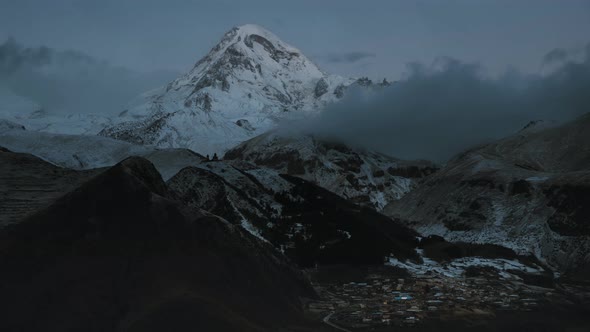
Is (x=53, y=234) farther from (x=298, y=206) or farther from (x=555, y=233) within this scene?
(x=555, y=233)

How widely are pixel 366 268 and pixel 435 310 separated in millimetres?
43270

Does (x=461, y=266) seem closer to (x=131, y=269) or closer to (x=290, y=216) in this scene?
(x=290, y=216)

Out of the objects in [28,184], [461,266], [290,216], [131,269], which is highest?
[290,216]

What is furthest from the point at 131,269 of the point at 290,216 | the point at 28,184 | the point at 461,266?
the point at 461,266

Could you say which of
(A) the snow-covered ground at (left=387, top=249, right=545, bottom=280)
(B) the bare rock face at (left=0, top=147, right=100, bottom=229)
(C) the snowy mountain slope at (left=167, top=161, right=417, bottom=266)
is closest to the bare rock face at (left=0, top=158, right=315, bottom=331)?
(B) the bare rock face at (left=0, top=147, right=100, bottom=229)

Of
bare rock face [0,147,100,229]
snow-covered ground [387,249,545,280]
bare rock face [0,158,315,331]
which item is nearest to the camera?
bare rock face [0,158,315,331]

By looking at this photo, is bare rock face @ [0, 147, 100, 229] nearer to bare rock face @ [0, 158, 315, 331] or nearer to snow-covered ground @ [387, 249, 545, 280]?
bare rock face @ [0, 158, 315, 331]

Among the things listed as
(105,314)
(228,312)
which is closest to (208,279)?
(228,312)

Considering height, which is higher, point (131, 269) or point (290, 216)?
point (290, 216)

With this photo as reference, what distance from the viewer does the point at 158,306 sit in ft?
301

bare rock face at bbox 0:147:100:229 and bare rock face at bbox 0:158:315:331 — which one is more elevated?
bare rock face at bbox 0:147:100:229

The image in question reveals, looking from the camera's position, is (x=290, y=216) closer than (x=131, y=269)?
No

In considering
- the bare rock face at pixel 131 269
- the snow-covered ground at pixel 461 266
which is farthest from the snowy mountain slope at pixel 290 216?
the bare rock face at pixel 131 269

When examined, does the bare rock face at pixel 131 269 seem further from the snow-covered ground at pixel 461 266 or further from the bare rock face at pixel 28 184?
the snow-covered ground at pixel 461 266
